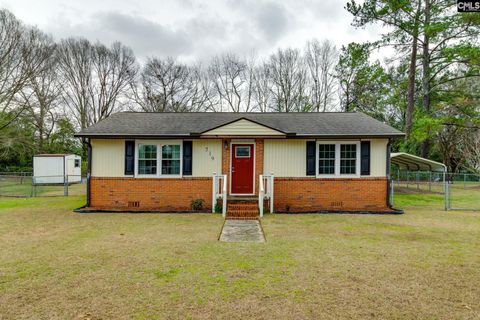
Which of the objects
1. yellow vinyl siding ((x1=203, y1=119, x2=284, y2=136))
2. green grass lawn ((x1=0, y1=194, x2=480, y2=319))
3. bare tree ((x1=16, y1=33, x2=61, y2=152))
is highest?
bare tree ((x1=16, y1=33, x2=61, y2=152))

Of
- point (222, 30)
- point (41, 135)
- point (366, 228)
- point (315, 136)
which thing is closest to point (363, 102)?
point (222, 30)

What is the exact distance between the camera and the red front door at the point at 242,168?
10617 millimetres

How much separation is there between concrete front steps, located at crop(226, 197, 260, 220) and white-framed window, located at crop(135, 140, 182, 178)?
2.36 m

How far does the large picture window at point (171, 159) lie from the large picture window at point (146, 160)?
1.18ft

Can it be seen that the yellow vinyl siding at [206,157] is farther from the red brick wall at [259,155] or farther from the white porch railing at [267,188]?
the white porch railing at [267,188]

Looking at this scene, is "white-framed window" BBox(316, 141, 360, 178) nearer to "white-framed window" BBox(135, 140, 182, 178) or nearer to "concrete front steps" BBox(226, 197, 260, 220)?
"concrete front steps" BBox(226, 197, 260, 220)

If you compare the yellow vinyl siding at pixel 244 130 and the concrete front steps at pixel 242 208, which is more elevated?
the yellow vinyl siding at pixel 244 130

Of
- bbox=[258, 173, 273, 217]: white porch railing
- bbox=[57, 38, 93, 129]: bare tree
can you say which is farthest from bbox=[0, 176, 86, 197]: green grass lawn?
bbox=[258, 173, 273, 217]: white porch railing

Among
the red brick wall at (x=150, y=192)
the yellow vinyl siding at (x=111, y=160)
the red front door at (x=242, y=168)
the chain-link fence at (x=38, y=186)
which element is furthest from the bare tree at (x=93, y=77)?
the red front door at (x=242, y=168)

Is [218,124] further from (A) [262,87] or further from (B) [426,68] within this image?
(A) [262,87]

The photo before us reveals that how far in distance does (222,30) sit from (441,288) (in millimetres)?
23046

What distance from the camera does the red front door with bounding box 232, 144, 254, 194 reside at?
10.6 meters

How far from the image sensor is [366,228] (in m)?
7.75

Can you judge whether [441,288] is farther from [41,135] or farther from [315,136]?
[41,135]
